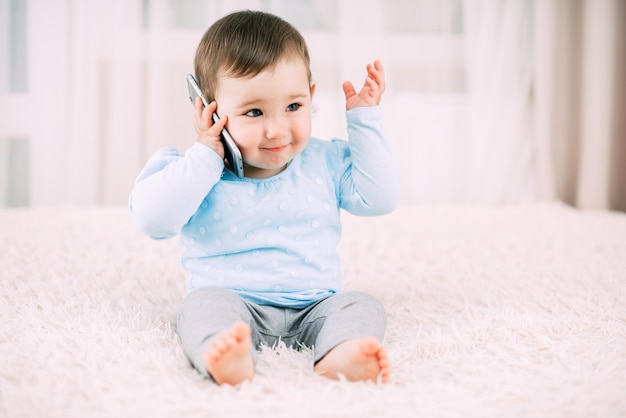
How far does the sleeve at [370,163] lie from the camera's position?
3.30ft

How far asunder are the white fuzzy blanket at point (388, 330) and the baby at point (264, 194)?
0.09 m

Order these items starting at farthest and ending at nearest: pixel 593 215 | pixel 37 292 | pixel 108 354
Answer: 1. pixel 593 215
2. pixel 37 292
3. pixel 108 354

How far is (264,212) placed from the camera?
3.21ft

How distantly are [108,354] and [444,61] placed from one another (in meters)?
2.02

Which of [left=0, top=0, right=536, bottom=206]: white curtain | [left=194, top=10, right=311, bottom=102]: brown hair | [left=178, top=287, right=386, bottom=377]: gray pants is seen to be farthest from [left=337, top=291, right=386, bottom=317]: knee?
[left=0, top=0, right=536, bottom=206]: white curtain

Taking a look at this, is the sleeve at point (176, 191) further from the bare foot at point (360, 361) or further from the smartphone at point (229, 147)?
the bare foot at point (360, 361)

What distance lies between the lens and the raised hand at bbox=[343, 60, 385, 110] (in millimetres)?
1013

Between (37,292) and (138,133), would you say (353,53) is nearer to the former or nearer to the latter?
(138,133)

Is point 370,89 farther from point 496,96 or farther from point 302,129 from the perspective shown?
point 496,96

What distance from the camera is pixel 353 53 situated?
2.45m

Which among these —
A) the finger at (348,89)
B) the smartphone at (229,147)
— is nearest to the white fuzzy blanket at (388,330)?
the smartphone at (229,147)

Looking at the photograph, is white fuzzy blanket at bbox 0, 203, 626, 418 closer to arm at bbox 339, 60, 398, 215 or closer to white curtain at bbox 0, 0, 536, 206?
arm at bbox 339, 60, 398, 215

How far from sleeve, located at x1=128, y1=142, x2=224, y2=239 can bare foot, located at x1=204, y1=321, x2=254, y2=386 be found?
26 cm

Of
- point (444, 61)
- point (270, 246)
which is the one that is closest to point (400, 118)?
point (444, 61)
